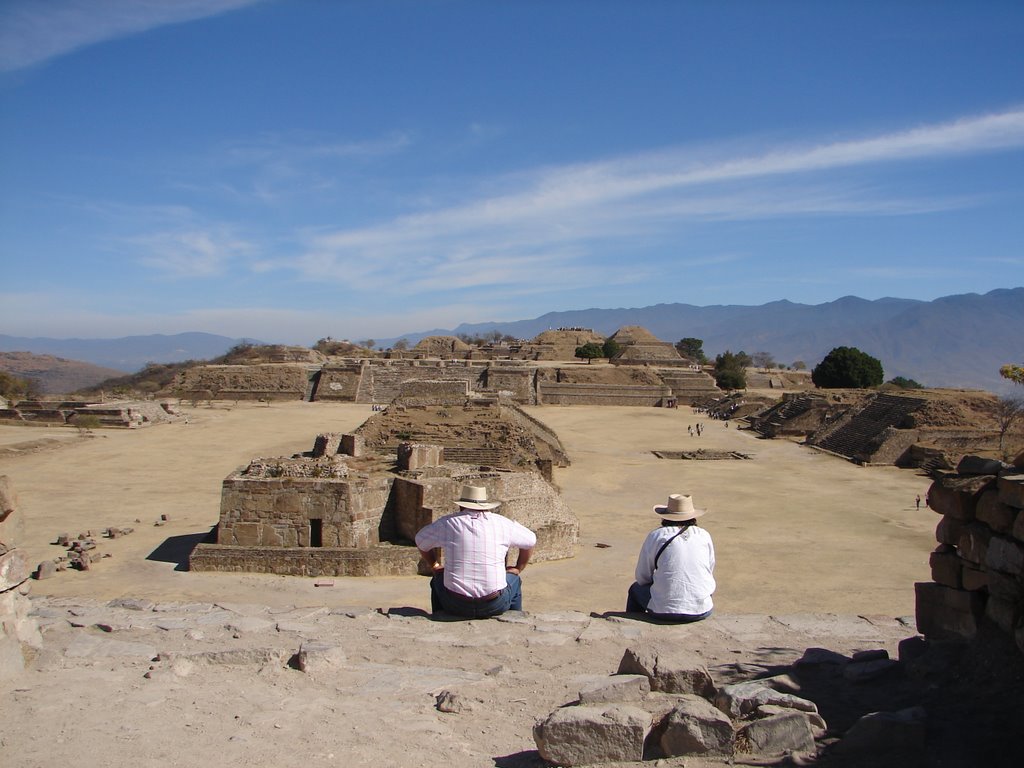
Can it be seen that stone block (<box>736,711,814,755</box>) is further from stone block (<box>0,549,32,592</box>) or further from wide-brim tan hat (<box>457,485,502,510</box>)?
stone block (<box>0,549,32,592</box>)

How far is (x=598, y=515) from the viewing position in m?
16.3

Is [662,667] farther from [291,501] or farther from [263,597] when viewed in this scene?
[291,501]

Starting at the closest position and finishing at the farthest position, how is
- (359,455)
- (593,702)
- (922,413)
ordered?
(593,702)
(359,455)
(922,413)

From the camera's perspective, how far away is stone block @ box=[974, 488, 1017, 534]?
4.18 m

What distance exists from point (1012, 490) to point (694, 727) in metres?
2.17

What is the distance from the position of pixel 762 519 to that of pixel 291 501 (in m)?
10.5

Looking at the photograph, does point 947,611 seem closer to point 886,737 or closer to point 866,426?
point 886,737

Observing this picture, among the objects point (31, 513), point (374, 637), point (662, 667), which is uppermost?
point (662, 667)

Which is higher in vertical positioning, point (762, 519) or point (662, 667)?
point (662, 667)

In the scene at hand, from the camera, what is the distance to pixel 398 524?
11492 millimetres

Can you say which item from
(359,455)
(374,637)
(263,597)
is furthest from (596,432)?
(374,637)

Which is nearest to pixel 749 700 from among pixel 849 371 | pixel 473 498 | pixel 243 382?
pixel 473 498

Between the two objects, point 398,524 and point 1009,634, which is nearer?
point 1009,634

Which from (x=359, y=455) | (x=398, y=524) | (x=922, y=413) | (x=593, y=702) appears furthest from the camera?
(x=922, y=413)
